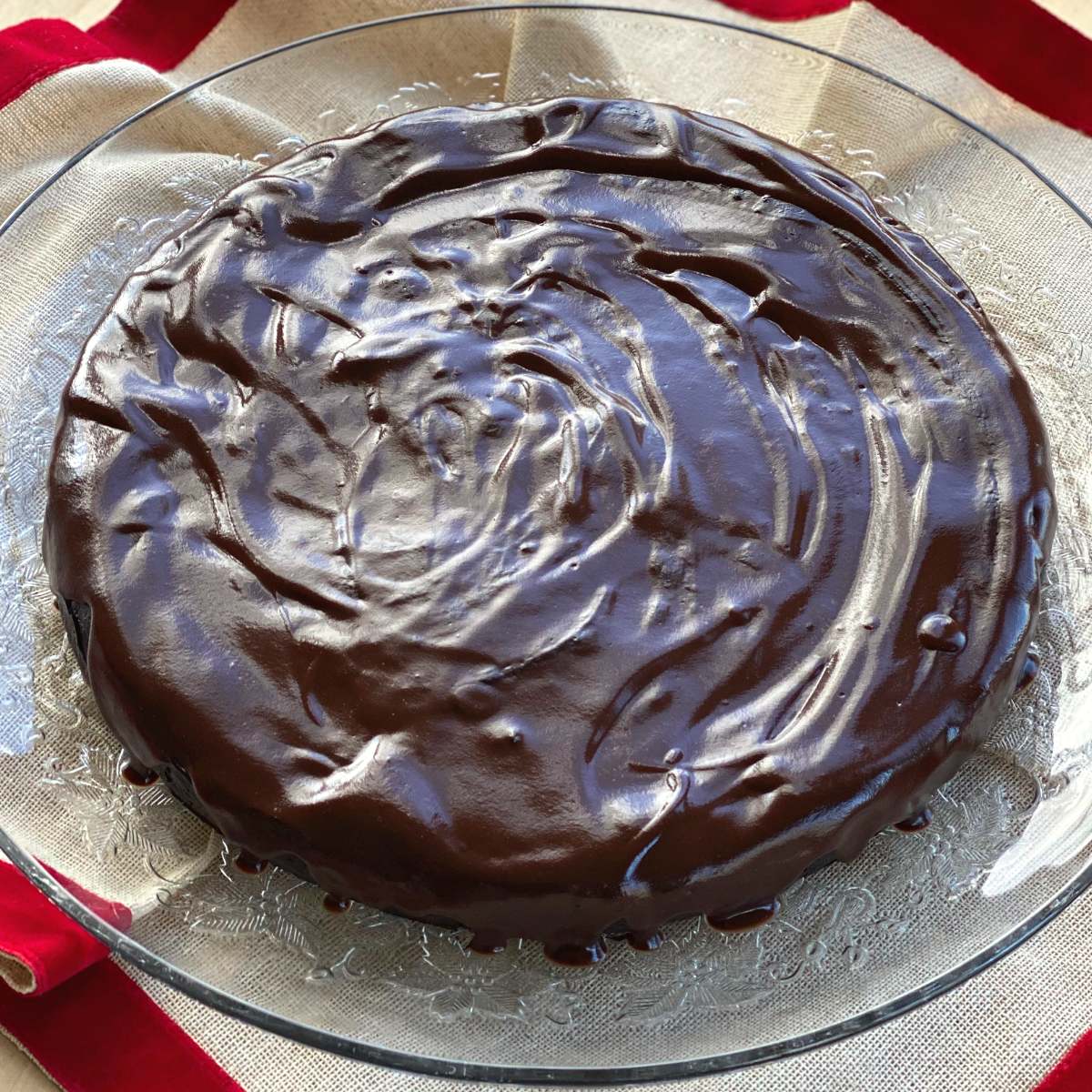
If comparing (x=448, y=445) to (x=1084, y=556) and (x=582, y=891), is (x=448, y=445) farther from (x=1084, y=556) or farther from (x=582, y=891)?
(x=1084, y=556)

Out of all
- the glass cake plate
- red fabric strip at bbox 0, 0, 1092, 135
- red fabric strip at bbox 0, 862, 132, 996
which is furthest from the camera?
red fabric strip at bbox 0, 0, 1092, 135

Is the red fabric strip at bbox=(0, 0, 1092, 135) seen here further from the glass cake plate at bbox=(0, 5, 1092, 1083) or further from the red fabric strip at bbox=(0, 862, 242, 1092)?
the red fabric strip at bbox=(0, 862, 242, 1092)

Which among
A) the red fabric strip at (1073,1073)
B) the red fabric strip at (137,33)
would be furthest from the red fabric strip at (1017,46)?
the red fabric strip at (1073,1073)

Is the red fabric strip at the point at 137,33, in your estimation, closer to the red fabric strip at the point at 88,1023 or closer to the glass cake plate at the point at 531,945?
the glass cake plate at the point at 531,945

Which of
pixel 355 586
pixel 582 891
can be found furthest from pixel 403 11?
pixel 582 891

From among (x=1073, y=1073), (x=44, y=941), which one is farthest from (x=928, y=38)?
(x=44, y=941)

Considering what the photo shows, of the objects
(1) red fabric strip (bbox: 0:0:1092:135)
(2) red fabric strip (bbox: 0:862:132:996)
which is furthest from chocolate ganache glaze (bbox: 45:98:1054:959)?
(1) red fabric strip (bbox: 0:0:1092:135)
